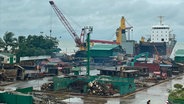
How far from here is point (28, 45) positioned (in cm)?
9288

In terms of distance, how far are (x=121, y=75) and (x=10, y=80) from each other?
17.0m

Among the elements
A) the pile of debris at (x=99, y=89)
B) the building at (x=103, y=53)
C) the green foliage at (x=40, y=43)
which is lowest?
the pile of debris at (x=99, y=89)

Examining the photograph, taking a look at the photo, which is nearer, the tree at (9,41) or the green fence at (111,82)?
the green fence at (111,82)

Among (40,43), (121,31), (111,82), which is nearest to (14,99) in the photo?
(111,82)

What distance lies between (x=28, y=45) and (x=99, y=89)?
57.1 meters

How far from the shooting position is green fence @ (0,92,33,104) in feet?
85.8

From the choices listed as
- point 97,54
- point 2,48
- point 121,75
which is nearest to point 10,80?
point 121,75

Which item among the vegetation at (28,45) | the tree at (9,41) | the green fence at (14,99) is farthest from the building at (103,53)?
the green fence at (14,99)

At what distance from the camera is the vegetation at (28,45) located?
83375 mm

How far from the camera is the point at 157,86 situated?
49.1 metres

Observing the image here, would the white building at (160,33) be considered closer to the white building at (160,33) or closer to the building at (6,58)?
the white building at (160,33)

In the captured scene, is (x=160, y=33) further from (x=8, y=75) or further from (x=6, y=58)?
(x=8, y=75)

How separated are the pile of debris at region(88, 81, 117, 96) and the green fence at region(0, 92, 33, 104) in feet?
44.1

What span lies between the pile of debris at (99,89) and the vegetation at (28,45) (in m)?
42.6
